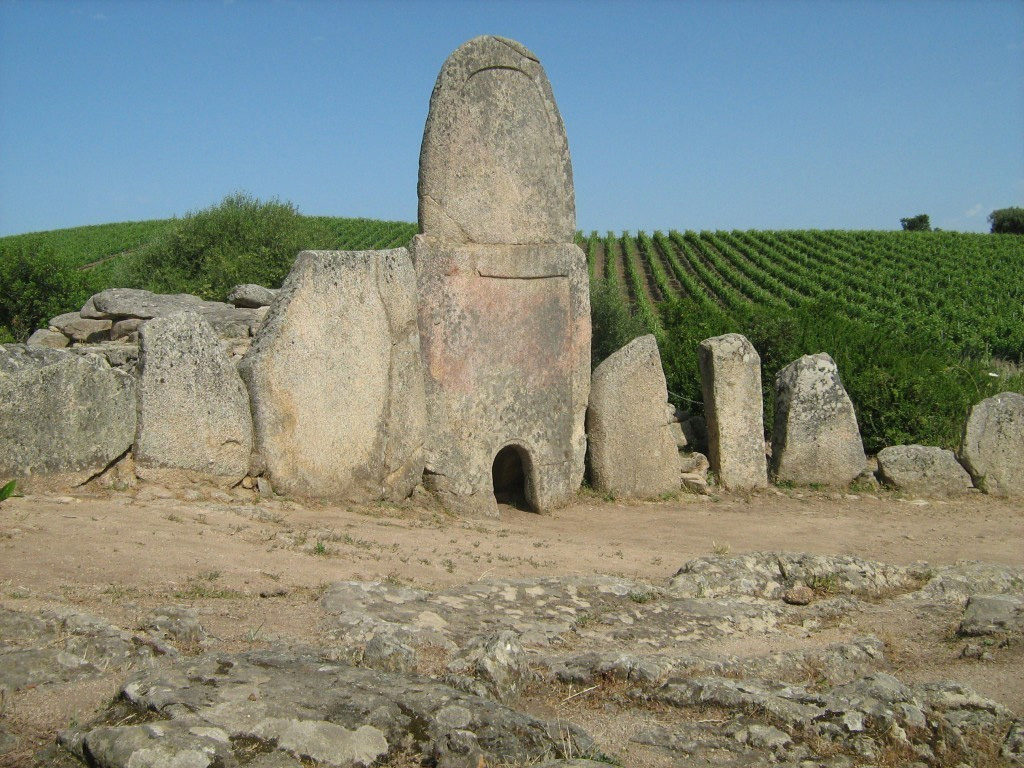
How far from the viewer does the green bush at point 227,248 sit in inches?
873

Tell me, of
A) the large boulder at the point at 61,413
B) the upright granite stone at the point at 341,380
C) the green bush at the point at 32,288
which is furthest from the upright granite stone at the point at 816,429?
the green bush at the point at 32,288

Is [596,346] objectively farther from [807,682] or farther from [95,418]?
[807,682]

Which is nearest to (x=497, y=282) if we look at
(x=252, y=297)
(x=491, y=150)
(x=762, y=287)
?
(x=491, y=150)

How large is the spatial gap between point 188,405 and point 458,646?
3943 mm

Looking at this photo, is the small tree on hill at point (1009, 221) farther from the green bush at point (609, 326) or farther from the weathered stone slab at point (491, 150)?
the weathered stone slab at point (491, 150)

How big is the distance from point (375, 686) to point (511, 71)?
25.0ft

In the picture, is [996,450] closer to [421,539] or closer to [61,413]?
[421,539]

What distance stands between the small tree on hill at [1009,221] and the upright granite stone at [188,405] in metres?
65.6

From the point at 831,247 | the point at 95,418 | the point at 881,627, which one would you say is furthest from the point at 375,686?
the point at 831,247

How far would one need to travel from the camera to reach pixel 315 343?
886cm

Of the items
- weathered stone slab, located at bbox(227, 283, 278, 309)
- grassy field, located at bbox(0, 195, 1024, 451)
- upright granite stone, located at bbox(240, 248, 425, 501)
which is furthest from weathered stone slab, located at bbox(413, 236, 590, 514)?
grassy field, located at bbox(0, 195, 1024, 451)

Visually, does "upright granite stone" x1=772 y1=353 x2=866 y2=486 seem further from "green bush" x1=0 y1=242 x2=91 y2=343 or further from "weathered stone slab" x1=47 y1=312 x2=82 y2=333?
"green bush" x1=0 y1=242 x2=91 y2=343

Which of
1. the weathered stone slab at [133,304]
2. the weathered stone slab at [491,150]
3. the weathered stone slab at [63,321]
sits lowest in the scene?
the weathered stone slab at [63,321]

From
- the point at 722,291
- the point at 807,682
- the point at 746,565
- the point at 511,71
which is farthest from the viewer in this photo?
the point at 722,291
